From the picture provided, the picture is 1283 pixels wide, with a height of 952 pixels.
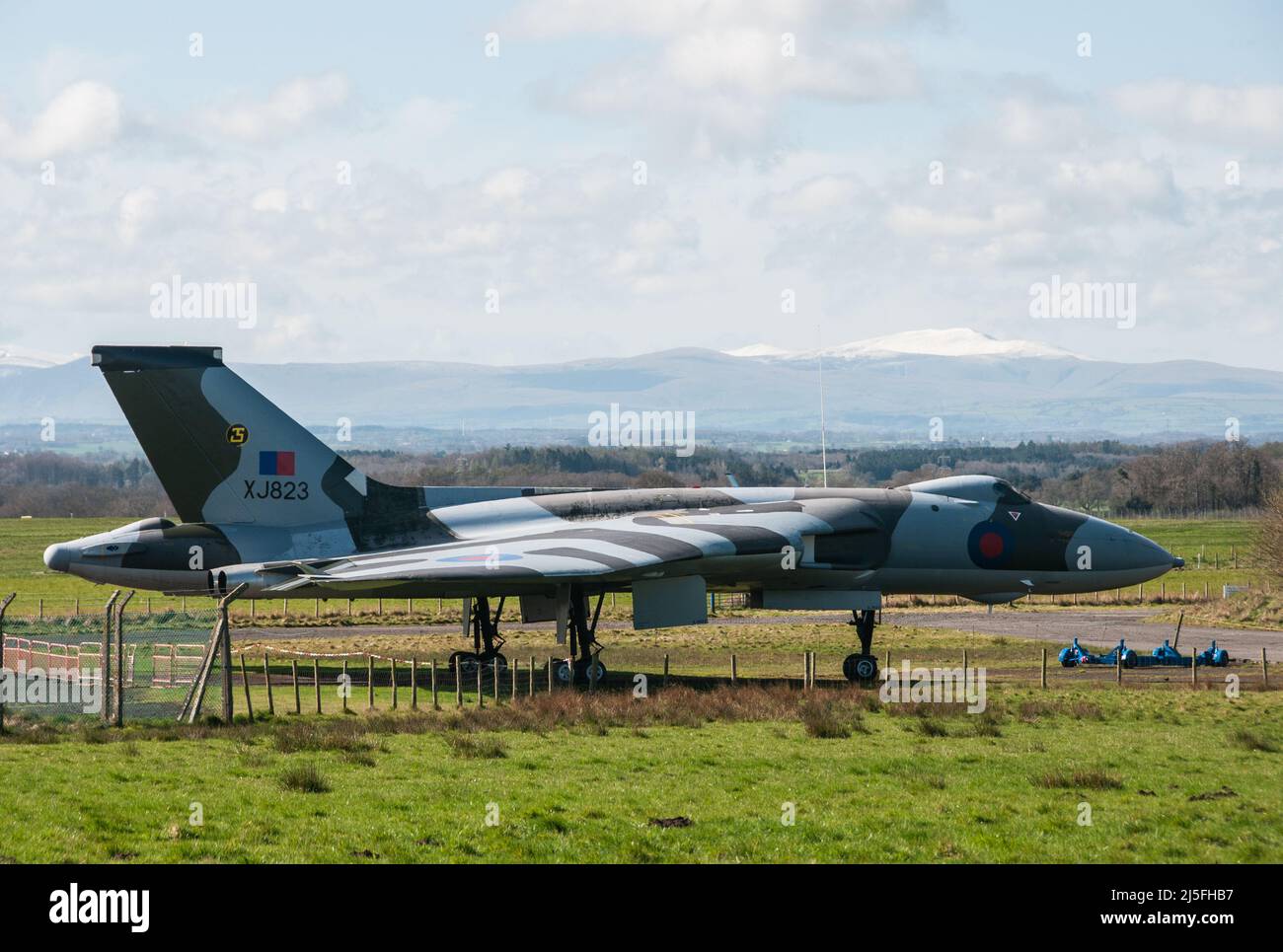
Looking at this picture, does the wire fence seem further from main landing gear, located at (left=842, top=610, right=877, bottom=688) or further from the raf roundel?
the raf roundel

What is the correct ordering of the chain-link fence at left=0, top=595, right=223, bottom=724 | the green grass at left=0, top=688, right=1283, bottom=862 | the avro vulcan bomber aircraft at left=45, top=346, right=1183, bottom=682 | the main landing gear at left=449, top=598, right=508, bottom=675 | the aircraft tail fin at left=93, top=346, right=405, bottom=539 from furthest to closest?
the main landing gear at left=449, top=598, right=508, bottom=675 → the aircraft tail fin at left=93, top=346, right=405, bottom=539 → the avro vulcan bomber aircraft at left=45, top=346, right=1183, bottom=682 → the chain-link fence at left=0, top=595, right=223, bottom=724 → the green grass at left=0, top=688, right=1283, bottom=862

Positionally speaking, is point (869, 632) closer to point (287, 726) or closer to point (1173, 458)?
point (287, 726)

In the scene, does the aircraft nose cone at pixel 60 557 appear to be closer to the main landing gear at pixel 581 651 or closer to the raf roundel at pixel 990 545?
the main landing gear at pixel 581 651

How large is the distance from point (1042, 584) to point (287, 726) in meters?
20.5

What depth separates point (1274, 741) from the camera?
23891 millimetres

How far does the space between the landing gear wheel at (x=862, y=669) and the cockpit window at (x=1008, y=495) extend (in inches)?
219

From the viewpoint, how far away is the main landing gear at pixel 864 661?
35.1 meters

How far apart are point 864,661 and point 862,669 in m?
0.22

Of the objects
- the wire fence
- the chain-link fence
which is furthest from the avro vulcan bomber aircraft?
the chain-link fence

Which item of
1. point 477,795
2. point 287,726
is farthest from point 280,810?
point 287,726

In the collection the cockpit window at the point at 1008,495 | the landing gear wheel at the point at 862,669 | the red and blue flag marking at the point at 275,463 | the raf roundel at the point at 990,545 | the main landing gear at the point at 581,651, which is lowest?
the landing gear wheel at the point at 862,669

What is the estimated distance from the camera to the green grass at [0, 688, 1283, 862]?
47.6 ft

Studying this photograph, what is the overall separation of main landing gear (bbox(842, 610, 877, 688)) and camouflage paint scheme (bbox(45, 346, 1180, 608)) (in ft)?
2.21

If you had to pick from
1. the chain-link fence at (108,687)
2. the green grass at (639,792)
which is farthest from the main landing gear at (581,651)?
the chain-link fence at (108,687)
